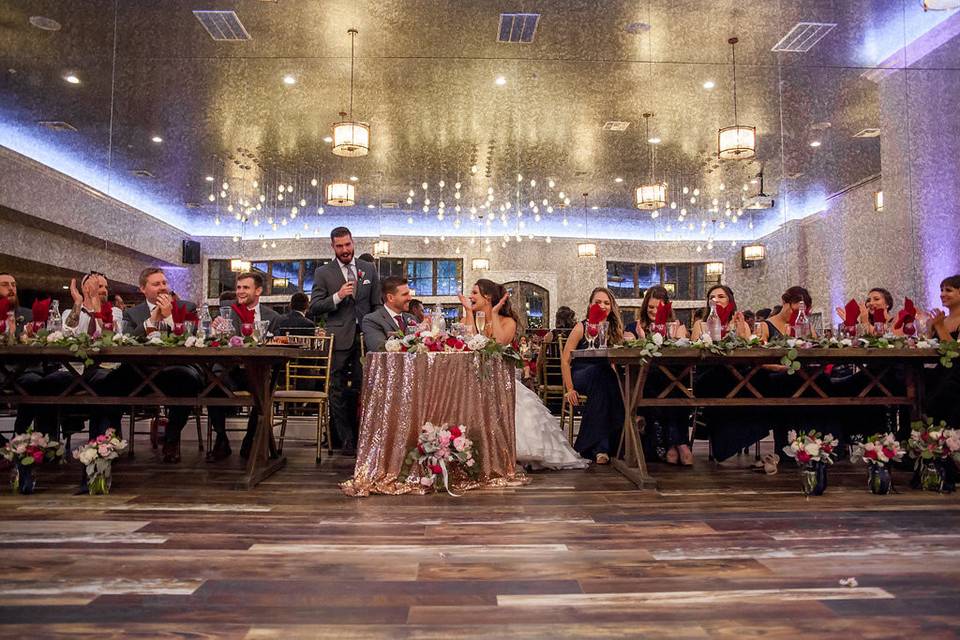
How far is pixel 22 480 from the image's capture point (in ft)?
11.4

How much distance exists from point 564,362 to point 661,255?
9.68 m

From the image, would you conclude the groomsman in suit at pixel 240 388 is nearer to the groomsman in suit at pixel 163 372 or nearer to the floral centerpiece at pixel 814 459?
the groomsman in suit at pixel 163 372

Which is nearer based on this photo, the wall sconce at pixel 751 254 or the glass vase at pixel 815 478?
the glass vase at pixel 815 478

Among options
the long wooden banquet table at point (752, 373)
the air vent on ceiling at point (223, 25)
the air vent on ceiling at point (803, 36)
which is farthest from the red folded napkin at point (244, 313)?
the air vent on ceiling at point (803, 36)

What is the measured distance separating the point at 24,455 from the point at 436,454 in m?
2.12

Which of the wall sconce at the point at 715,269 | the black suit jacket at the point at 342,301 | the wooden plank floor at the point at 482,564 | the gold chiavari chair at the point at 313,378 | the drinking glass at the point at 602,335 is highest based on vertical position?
the wall sconce at the point at 715,269

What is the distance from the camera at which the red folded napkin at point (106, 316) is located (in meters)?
3.97

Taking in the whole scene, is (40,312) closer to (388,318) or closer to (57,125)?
(388,318)

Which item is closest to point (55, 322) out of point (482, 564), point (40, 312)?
point (40, 312)

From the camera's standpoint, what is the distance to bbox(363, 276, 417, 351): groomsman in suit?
4329 mm

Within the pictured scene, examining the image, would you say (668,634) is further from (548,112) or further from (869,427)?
(548,112)

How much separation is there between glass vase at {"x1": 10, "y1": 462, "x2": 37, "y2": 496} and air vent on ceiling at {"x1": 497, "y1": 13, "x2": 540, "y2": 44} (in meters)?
5.12

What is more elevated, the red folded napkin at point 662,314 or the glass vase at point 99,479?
the red folded napkin at point 662,314

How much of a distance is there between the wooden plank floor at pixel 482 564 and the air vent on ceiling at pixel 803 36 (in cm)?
466
